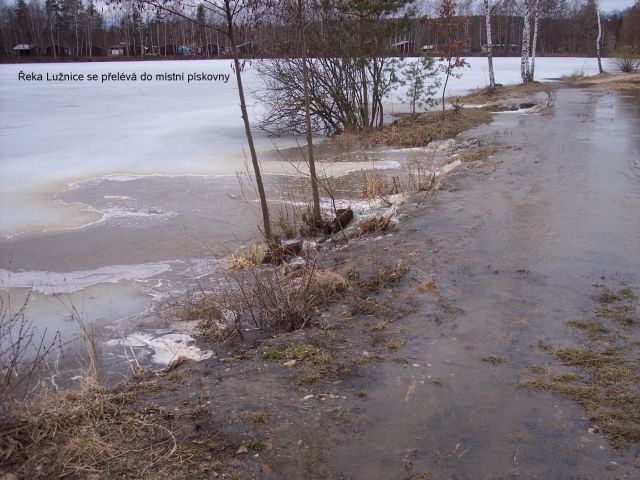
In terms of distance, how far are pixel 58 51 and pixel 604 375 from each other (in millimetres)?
84133

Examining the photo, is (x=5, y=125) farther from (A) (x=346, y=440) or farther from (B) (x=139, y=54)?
(B) (x=139, y=54)

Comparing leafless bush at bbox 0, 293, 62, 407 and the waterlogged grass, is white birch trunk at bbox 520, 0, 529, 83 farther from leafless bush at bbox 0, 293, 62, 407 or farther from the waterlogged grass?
leafless bush at bbox 0, 293, 62, 407

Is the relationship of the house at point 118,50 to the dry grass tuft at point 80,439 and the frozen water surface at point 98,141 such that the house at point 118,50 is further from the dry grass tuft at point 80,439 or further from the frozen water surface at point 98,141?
the dry grass tuft at point 80,439

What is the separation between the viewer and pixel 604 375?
14.3ft

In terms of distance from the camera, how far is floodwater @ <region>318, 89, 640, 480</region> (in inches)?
139

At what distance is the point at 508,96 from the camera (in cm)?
2809

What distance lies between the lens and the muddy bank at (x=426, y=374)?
3.50 m

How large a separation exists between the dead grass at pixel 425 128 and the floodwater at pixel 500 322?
5.99 m

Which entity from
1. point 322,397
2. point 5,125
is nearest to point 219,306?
point 322,397

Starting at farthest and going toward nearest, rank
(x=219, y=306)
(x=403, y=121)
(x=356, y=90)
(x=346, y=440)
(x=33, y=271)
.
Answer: (x=403, y=121)
(x=356, y=90)
(x=33, y=271)
(x=219, y=306)
(x=346, y=440)

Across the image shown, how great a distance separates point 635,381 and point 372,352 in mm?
1945

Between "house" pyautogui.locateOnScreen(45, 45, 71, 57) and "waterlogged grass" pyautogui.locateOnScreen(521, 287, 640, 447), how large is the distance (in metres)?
80.8

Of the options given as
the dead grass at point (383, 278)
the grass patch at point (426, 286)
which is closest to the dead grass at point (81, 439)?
the dead grass at point (383, 278)

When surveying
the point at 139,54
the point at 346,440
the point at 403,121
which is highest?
the point at 139,54
